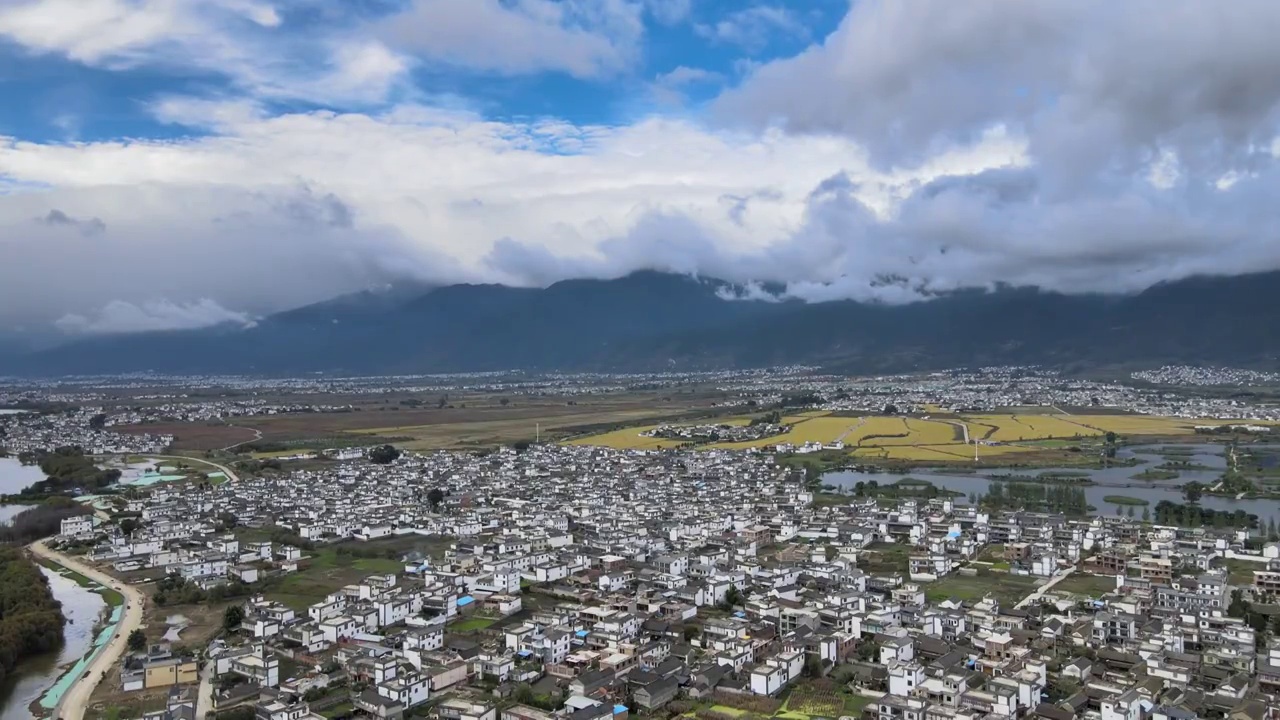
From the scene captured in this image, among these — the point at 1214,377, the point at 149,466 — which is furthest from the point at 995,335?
the point at 149,466

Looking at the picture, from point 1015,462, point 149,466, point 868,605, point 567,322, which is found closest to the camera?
point 868,605

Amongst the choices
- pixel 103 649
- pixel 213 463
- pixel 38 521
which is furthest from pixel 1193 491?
pixel 213 463

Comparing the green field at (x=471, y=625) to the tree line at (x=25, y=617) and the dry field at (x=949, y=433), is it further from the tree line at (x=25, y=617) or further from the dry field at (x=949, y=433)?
the dry field at (x=949, y=433)

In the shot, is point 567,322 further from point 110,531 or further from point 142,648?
point 142,648

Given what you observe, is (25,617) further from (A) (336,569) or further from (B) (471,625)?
(B) (471,625)

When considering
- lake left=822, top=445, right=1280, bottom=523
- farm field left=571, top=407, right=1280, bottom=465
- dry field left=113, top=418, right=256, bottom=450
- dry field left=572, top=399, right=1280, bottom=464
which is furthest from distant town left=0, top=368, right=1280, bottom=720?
dry field left=113, top=418, right=256, bottom=450

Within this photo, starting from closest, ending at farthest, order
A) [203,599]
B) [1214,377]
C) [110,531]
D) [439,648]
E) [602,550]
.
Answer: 1. [439,648]
2. [203,599]
3. [602,550]
4. [110,531]
5. [1214,377]

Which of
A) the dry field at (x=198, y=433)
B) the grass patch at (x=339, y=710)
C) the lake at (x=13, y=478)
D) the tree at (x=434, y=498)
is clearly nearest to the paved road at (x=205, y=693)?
the grass patch at (x=339, y=710)
